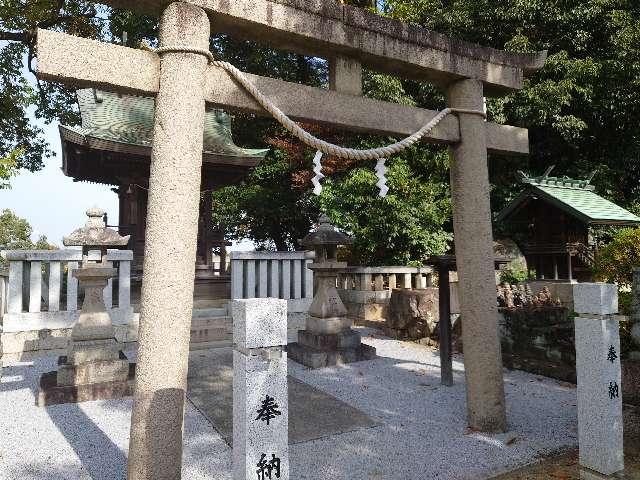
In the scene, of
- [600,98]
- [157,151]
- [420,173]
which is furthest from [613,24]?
[157,151]

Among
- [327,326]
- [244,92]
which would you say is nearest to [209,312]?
[327,326]

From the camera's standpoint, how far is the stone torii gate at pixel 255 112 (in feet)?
9.35

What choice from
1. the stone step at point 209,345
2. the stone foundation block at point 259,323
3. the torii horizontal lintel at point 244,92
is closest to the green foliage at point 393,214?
the stone step at point 209,345

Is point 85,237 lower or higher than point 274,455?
higher

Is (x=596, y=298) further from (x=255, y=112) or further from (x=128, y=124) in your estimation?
(x=128, y=124)

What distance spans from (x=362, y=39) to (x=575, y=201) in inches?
402

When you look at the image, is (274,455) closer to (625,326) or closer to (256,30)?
(256,30)

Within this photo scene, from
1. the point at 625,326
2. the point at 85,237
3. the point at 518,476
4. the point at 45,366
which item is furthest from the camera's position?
the point at 45,366

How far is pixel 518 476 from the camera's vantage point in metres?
3.28

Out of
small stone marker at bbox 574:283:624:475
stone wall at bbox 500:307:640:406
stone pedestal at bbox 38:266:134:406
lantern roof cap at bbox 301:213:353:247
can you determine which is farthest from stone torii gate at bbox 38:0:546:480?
lantern roof cap at bbox 301:213:353:247

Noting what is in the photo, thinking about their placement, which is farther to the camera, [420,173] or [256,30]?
[420,173]

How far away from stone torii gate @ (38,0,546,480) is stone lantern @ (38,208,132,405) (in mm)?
3173

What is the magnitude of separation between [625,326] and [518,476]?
135 inches

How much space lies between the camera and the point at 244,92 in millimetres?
3430
